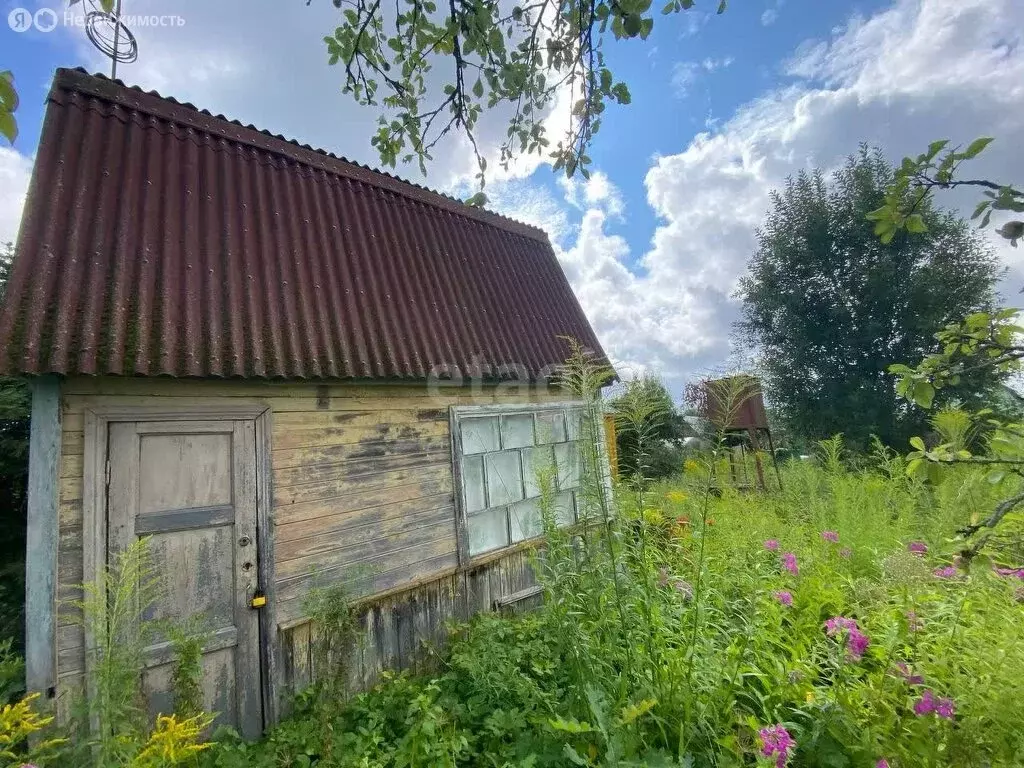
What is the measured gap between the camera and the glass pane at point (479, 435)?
15.6 ft

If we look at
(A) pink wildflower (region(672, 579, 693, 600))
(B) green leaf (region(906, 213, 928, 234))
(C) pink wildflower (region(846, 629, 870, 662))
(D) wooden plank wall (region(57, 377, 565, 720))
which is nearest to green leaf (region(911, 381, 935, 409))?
(B) green leaf (region(906, 213, 928, 234))

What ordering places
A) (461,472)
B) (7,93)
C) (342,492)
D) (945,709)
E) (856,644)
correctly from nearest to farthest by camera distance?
1. (7,93)
2. (945,709)
3. (856,644)
4. (342,492)
5. (461,472)

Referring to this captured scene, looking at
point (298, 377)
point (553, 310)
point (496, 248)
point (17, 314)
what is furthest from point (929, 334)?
point (17, 314)

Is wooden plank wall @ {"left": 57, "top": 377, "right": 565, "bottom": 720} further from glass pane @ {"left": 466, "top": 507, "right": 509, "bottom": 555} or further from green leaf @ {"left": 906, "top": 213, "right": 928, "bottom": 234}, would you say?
green leaf @ {"left": 906, "top": 213, "right": 928, "bottom": 234}

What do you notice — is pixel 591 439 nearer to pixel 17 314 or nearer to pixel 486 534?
pixel 486 534

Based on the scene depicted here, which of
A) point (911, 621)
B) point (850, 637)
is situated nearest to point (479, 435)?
point (850, 637)

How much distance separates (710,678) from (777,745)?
51 centimetres

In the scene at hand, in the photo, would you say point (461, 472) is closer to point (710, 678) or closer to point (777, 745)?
point (710, 678)

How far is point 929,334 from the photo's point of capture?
1084 cm

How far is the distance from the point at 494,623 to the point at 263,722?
183cm

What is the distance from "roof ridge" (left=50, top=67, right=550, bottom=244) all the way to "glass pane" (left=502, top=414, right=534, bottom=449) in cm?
280

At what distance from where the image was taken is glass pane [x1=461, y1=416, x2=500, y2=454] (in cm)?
475

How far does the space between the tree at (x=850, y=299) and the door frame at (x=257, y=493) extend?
42.5 feet

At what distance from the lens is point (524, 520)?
5.20 m
